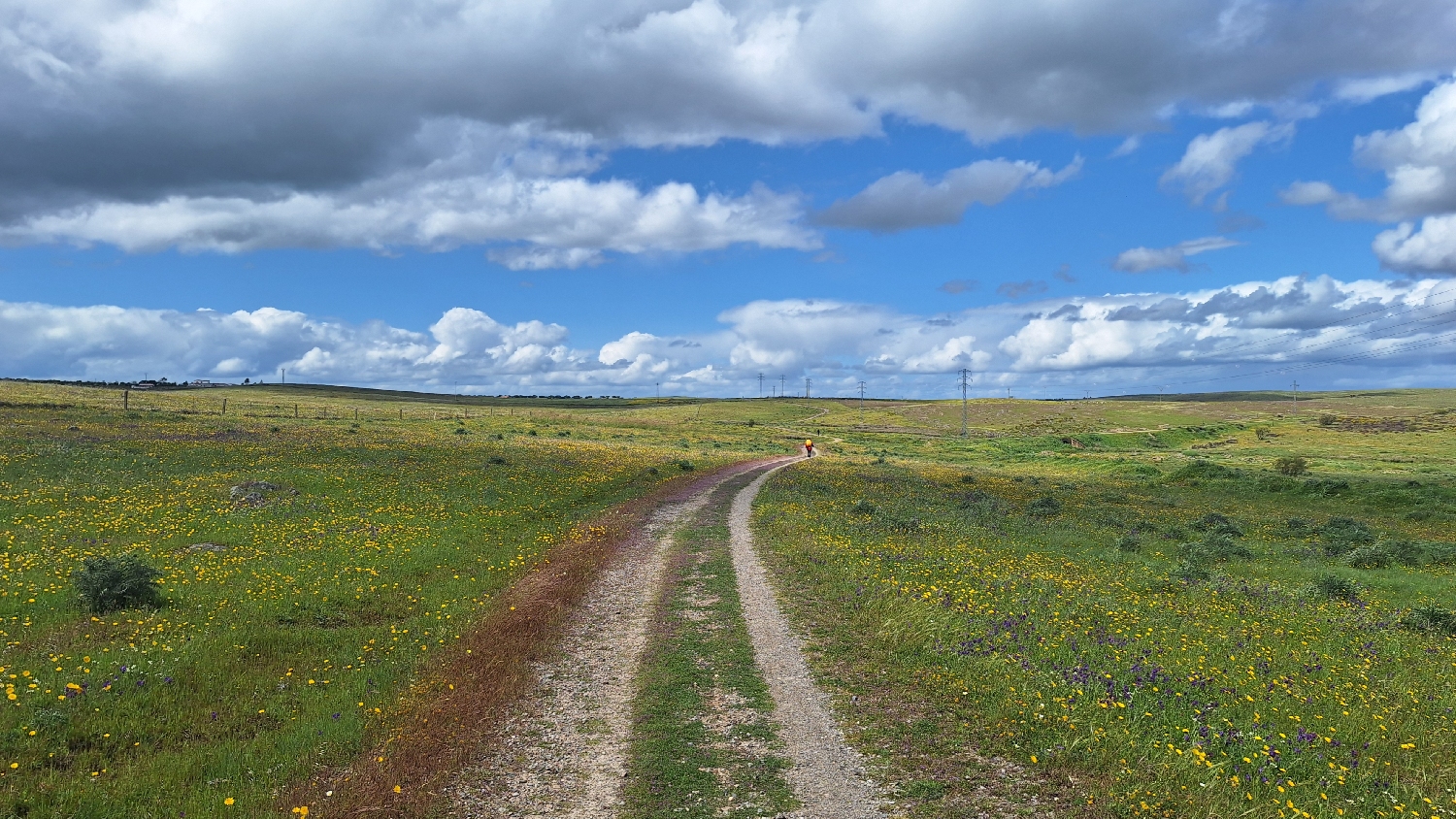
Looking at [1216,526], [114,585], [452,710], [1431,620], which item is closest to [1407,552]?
[1216,526]

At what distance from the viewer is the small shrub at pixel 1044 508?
120ft

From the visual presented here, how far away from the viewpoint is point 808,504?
3291cm

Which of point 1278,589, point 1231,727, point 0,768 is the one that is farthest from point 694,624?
point 1278,589

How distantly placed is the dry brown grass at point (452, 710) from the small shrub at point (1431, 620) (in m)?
18.7

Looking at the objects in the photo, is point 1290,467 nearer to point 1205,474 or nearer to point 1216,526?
point 1205,474

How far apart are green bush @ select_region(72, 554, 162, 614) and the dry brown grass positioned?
244 inches

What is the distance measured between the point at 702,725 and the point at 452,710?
349cm

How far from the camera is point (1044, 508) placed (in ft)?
125

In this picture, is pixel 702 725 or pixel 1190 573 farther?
pixel 1190 573

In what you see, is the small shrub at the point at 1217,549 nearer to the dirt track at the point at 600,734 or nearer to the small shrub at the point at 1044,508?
the small shrub at the point at 1044,508

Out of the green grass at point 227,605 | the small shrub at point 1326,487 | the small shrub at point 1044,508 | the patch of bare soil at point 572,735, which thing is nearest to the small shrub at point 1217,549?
the small shrub at point 1044,508

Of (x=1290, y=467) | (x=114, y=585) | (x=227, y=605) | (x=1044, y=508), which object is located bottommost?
(x=1290, y=467)

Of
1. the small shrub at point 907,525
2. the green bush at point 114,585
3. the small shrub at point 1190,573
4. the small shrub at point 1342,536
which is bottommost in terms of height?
the small shrub at point 1342,536

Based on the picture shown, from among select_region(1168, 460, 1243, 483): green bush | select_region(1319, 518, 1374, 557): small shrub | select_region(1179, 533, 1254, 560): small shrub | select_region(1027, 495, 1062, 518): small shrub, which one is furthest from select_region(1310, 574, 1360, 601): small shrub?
select_region(1168, 460, 1243, 483): green bush
